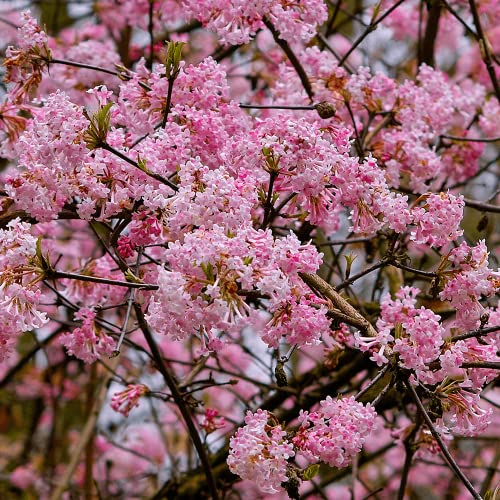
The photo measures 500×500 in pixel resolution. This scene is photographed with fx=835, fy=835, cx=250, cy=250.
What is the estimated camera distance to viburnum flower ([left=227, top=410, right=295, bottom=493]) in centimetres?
183

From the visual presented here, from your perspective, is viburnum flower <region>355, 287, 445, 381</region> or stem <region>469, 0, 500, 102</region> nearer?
viburnum flower <region>355, 287, 445, 381</region>

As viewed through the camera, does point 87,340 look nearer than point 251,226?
No

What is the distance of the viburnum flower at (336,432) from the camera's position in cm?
189

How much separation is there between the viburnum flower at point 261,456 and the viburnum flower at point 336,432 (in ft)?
0.19

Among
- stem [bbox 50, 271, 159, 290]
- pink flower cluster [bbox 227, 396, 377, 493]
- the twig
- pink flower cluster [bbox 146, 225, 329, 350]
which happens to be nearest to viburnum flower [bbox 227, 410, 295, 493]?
pink flower cluster [bbox 227, 396, 377, 493]

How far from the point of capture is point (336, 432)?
6.23 ft

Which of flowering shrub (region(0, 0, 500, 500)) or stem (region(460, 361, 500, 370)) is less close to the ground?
flowering shrub (region(0, 0, 500, 500))

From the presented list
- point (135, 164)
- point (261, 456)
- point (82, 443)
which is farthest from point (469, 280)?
point (82, 443)

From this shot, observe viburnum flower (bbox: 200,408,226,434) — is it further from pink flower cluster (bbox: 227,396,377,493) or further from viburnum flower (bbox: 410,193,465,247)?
viburnum flower (bbox: 410,193,465,247)

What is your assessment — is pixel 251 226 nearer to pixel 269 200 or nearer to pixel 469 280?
pixel 269 200

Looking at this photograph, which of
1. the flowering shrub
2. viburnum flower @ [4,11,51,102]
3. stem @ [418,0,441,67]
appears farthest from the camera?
stem @ [418,0,441,67]

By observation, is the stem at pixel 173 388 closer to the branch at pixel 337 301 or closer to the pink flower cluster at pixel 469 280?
the branch at pixel 337 301

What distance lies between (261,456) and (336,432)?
0.19 m

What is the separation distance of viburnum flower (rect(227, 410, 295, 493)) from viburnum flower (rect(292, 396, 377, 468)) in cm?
6
